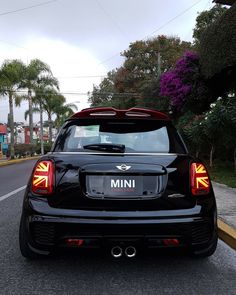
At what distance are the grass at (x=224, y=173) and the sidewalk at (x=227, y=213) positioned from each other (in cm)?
74

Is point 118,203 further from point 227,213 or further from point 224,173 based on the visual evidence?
point 224,173

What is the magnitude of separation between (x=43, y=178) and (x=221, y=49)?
42.4 ft

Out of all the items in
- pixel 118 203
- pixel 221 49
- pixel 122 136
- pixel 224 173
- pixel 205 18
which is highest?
pixel 205 18

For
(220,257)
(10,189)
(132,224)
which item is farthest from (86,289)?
(10,189)

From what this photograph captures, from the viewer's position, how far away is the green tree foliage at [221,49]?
51.1 ft

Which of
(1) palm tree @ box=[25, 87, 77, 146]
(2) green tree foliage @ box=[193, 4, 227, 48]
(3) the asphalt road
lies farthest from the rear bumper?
(1) palm tree @ box=[25, 87, 77, 146]

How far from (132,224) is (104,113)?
1.40 metres

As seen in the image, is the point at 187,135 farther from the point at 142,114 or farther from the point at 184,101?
the point at 142,114

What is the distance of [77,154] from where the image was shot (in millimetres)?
4527

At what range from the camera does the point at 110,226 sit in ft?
13.7

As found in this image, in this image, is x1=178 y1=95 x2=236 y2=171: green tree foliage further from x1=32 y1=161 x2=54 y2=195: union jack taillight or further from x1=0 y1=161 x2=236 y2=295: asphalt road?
x1=32 y1=161 x2=54 y2=195: union jack taillight

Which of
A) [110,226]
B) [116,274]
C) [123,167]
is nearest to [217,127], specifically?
[116,274]

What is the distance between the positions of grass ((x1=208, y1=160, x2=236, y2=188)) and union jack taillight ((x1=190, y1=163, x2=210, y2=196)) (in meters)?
6.38

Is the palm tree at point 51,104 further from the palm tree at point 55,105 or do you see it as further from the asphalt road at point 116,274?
the asphalt road at point 116,274
